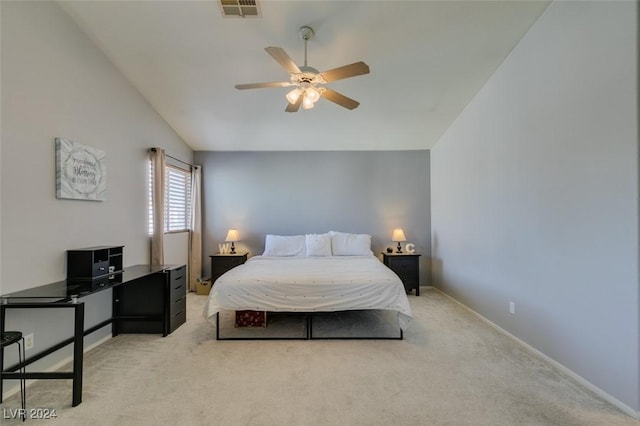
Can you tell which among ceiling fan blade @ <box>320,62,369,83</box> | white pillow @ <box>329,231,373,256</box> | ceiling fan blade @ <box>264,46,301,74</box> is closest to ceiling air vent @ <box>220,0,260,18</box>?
ceiling fan blade @ <box>264,46,301,74</box>

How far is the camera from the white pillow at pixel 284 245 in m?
4.71

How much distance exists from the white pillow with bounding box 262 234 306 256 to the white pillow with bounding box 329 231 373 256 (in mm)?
505

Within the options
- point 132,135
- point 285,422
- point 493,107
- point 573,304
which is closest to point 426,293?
point 573,304

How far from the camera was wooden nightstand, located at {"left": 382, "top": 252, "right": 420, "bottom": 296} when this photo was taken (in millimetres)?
4695

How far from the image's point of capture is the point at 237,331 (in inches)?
130

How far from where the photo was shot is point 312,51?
2961mm

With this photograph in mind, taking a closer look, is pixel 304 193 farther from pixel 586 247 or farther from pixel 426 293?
pixel 586 247

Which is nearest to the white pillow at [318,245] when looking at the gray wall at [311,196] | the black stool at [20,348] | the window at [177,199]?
the gray wall at [311,196]

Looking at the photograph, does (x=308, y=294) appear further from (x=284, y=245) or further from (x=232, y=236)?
(x=232, y=236)

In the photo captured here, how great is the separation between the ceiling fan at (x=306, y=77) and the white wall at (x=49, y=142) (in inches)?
60.0

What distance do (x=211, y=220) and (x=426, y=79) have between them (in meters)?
3.88

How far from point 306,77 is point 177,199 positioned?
10.4ft

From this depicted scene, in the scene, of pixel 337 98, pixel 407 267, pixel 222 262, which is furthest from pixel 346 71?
pixel 222 262

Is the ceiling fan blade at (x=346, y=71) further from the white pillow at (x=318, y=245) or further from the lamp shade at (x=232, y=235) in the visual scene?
the lamp shade at (x=232, y=235)
